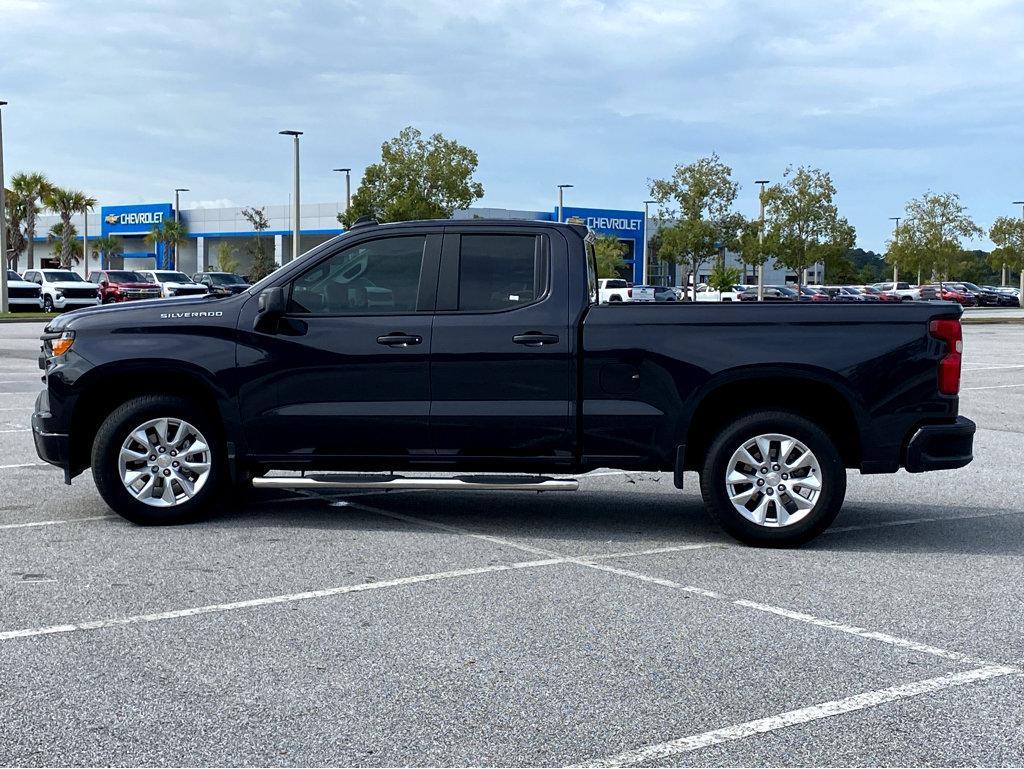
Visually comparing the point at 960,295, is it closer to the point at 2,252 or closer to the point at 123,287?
the point at 123,287

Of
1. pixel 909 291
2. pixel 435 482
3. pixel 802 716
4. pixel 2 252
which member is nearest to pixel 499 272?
pixel 435 482

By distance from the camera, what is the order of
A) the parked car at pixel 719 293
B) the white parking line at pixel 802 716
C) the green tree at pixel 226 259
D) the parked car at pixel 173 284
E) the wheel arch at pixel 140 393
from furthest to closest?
the green tree at pixel 226 259 → the parked car at pixel 719 293 → the parked car at pixel 173 284 → the wheel arch at pixel 140 393 → the white parking line at pixel 802 716

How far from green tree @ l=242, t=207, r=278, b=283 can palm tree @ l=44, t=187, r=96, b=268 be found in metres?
10.6

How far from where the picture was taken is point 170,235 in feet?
268

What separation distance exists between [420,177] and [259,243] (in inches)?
Result: 1261

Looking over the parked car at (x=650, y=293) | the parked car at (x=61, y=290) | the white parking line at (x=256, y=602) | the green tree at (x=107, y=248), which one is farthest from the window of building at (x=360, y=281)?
the green tree at (x=107, y=248)

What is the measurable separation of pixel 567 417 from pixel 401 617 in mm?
2136

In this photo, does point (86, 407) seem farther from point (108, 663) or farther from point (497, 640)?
point (497, 640)

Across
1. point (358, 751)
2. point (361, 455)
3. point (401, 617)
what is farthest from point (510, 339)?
point (358, 751)

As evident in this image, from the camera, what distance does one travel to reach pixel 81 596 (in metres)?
6.23

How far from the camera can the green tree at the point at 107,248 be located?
88.9 m

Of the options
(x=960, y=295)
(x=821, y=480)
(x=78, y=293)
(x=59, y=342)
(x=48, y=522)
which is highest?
(x=960, y=295)

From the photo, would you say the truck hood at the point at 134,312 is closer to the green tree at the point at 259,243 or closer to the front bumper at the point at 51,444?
the front bumper at the point at 51,444

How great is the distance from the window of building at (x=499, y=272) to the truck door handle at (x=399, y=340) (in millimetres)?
366
